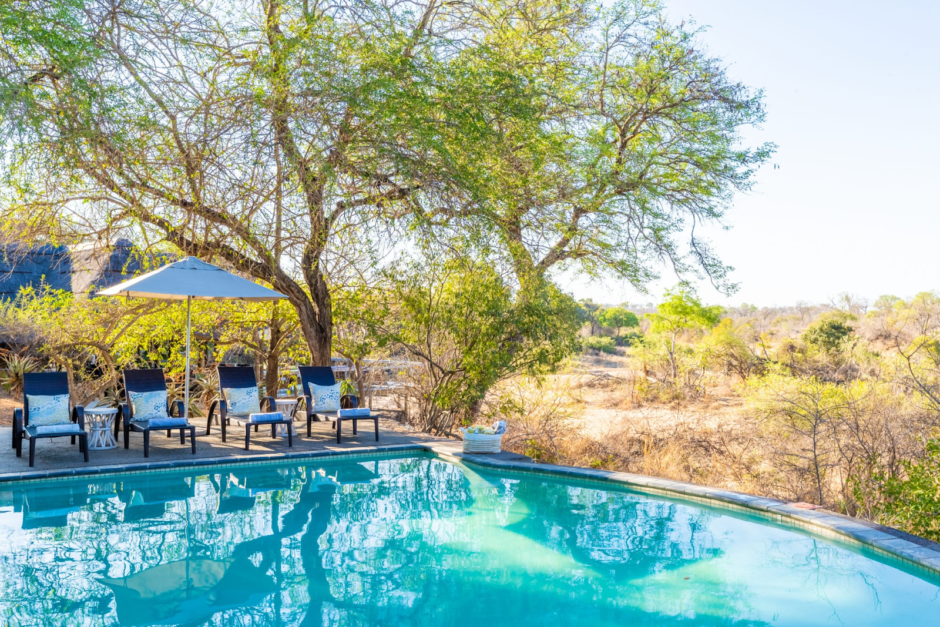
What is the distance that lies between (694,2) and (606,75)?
6.28ft

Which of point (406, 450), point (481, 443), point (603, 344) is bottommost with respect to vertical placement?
point (406, 450)

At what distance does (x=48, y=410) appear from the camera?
788 centimetres

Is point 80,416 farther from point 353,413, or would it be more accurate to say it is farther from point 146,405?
point 353,413

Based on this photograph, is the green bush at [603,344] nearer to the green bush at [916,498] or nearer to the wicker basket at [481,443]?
the wicker basket at [481,443]

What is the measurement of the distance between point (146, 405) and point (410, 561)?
477 centimetres

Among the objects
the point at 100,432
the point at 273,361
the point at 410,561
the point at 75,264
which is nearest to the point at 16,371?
the point at 75,264

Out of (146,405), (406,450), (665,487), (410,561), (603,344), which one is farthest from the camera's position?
(603,344)

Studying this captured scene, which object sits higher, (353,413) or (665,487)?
(353,413)

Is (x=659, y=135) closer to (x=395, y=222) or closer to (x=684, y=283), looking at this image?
(x=684, y=283)

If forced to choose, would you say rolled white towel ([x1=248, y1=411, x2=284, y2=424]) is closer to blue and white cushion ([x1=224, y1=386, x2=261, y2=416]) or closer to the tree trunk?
blue and white cushion ([x1=224, y1=386, x2=261, y2=416])

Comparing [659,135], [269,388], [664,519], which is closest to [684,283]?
[659,135]

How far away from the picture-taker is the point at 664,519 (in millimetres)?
6457

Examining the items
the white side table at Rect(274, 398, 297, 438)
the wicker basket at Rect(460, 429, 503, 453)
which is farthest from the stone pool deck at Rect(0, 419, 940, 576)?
the white side table at Rect(274, 398, 297, 438)

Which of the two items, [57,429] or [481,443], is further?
[481,443]
